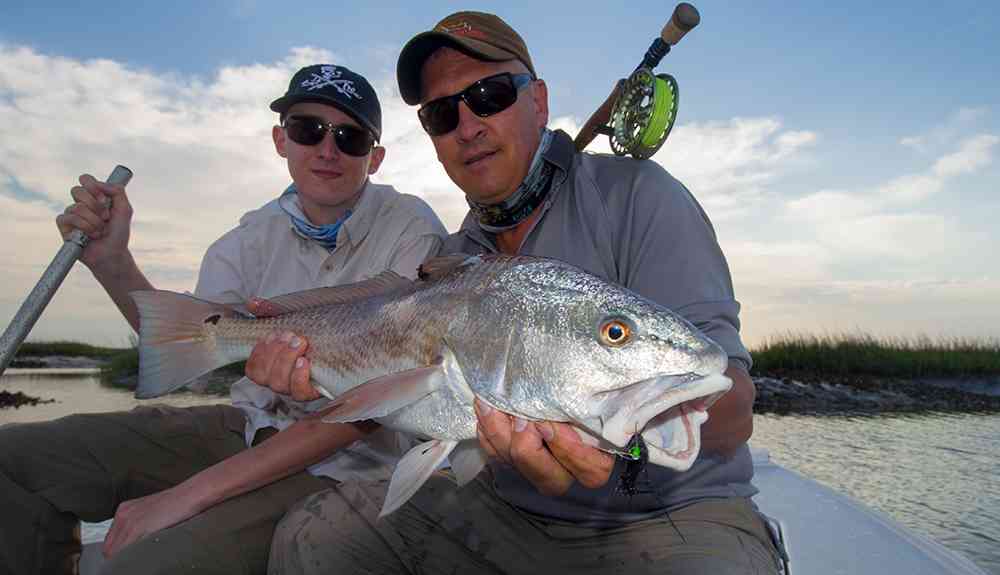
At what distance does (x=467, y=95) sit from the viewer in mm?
3049

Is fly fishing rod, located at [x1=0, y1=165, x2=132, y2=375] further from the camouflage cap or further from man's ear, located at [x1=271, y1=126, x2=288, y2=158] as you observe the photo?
the camouflage cap

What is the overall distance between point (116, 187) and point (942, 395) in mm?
18662

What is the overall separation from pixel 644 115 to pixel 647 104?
8 centimetres

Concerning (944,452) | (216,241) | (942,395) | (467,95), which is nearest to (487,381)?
(467,95)

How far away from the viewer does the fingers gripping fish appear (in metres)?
1.65

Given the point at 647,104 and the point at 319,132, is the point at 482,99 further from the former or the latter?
the point at 319,132

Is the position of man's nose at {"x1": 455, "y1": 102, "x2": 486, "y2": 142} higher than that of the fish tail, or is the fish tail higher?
man's nose at {"x1": 455, "y1": 102, "x2": 486, "y2": 142}

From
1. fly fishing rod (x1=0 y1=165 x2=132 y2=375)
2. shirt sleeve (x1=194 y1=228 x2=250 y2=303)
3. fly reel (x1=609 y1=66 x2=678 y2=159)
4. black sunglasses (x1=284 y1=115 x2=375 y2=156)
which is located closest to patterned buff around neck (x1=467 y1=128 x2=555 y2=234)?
fly reel (x1=609 y1=66 x2=678 y2=159)

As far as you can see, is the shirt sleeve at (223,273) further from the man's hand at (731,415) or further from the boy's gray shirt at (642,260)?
the man's hand at (731,415)

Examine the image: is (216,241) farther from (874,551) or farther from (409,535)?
(874,551)

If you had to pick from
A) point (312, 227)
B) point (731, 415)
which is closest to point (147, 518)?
point (312, 227)

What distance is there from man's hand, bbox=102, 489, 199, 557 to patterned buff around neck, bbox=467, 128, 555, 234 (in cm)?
191

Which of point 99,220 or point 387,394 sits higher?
point 99,220

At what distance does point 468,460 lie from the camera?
7.34 feet
